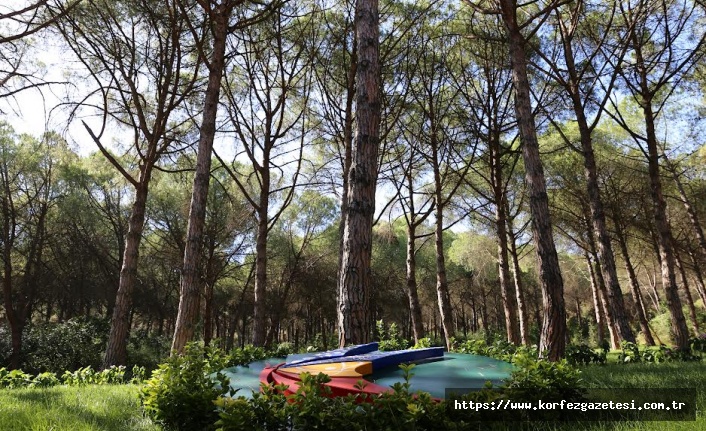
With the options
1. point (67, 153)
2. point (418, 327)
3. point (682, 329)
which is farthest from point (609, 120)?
point (67, 153)

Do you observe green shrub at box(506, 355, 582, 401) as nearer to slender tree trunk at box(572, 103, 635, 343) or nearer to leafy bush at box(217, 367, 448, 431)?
leafy bush at box(217, 367, 448, 431)

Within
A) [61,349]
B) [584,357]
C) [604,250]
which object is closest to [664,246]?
[604,250]

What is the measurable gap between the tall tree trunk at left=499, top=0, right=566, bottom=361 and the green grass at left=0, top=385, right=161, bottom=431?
439 centimetres

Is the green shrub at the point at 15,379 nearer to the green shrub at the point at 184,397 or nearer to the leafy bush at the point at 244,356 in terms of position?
the leafy bush at the point at 244,356

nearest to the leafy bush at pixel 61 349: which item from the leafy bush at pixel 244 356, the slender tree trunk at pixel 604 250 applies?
the leafy bush at pixel 244 356

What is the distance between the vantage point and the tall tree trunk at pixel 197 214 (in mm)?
6340

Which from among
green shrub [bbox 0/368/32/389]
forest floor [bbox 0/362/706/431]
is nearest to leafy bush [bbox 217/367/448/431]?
forest floor [bbox 0/362/706/431]

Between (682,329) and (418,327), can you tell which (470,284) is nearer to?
(418,327)

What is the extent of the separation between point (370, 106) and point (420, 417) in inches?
161

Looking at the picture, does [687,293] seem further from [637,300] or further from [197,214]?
[197,214]

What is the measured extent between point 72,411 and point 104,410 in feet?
0.84

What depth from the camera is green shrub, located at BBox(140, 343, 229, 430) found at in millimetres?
3047

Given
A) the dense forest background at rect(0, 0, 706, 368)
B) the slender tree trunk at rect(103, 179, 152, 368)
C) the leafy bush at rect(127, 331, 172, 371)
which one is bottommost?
the leafy bush at rect(127, 331, 172, 371)

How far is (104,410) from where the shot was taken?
385cm
